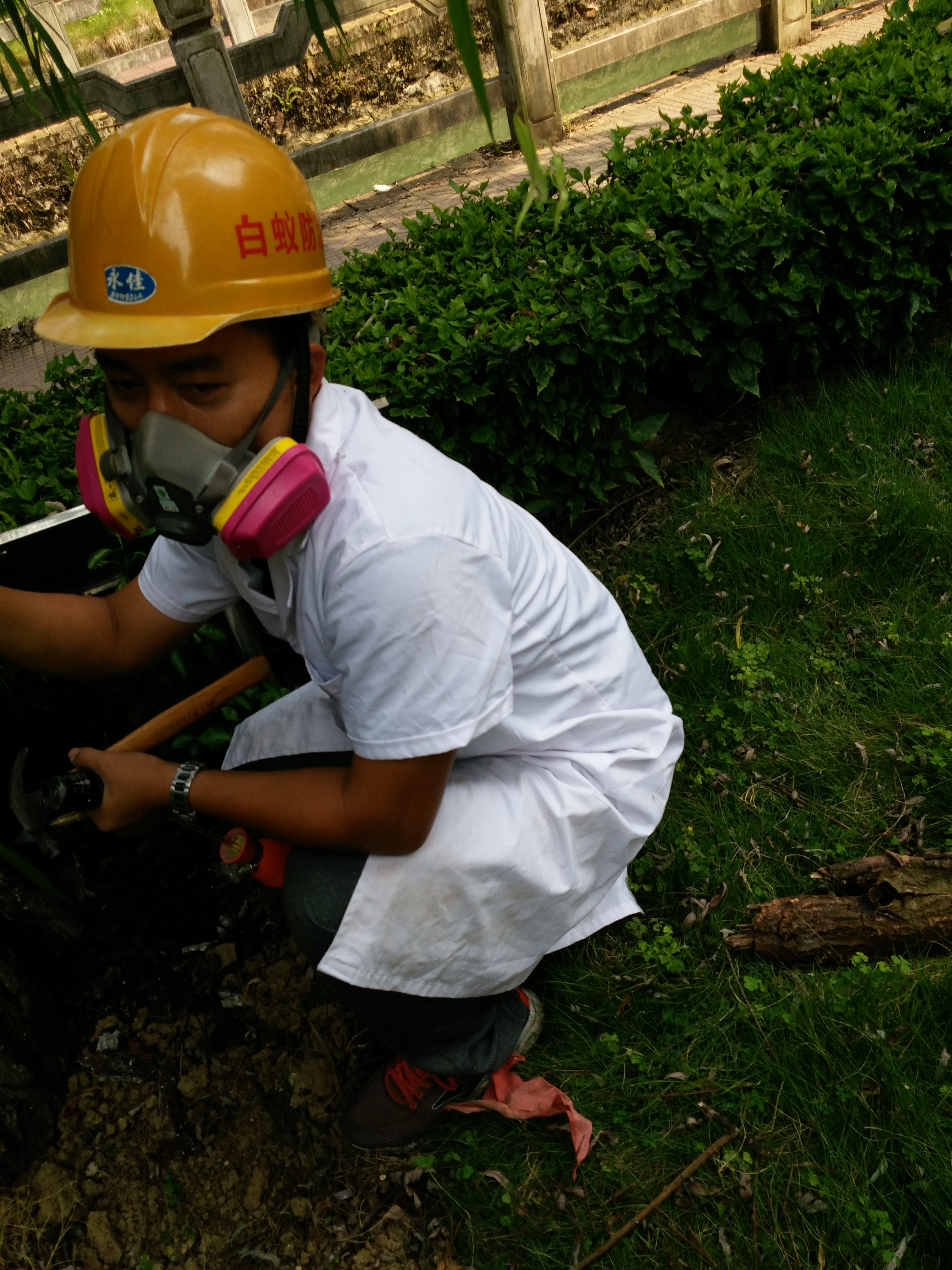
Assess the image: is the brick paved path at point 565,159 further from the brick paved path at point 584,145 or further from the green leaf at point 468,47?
the green leaf at point 468,47

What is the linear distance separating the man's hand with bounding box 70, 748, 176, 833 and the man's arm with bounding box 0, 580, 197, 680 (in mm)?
247

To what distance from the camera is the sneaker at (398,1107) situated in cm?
222

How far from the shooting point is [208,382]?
160 cm

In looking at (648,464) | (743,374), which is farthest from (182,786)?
(743,374)

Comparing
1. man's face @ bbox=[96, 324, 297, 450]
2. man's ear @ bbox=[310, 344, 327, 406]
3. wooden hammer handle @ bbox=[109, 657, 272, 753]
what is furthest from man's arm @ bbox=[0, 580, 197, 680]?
man's ear @ bbox=[310, 344, 327, 406]

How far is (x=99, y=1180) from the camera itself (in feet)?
7.35

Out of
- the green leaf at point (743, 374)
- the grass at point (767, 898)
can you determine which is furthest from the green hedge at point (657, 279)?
the grass at point (767, 898)

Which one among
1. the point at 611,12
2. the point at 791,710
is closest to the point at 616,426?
the point at 791,710

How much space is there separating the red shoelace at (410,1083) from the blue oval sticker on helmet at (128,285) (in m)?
1.70

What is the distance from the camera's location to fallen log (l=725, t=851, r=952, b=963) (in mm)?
2252

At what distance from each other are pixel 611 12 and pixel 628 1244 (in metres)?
12.8

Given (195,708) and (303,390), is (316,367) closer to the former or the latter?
(303,390)

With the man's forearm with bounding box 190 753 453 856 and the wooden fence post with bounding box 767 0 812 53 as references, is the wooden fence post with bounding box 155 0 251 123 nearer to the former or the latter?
the wooden fence post with bounding box 767 0 812 53

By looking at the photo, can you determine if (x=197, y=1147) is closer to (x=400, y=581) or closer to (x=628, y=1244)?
(x=628, y=1244)
